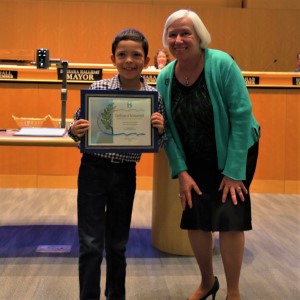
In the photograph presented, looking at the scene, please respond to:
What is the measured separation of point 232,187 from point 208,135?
0.74 feet

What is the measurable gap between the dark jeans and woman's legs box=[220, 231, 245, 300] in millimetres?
405

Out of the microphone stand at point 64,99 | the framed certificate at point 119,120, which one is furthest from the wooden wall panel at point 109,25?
the framed certificate at point 119,120

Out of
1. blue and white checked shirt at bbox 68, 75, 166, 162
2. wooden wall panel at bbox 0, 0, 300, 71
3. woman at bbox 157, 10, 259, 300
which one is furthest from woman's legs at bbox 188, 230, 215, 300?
wooden wall panel at bbox 0, 0, 300, 71

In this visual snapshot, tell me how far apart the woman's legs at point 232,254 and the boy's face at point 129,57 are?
2.45ft

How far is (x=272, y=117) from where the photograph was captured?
4.67 metres

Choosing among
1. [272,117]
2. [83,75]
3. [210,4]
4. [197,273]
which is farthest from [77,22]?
[197,273]

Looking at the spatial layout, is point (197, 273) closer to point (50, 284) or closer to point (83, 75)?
point (50, 284)

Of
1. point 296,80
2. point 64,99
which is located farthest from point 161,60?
point 64,99

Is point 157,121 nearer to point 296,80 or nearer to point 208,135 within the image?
point 208,135

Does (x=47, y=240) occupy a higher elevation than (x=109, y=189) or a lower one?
lower

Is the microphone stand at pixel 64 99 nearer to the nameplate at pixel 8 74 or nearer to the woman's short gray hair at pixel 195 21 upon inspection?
the woman's short gray hair at pixel 195 21

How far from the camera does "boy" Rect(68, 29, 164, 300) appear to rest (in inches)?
64.5

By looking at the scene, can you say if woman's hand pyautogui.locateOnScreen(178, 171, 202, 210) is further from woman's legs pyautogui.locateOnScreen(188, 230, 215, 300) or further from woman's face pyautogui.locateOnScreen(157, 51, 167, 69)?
woman's face pyautogui.locateOnScreen(157, 51, 167, 69)

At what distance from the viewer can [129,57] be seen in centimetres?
→ 162
